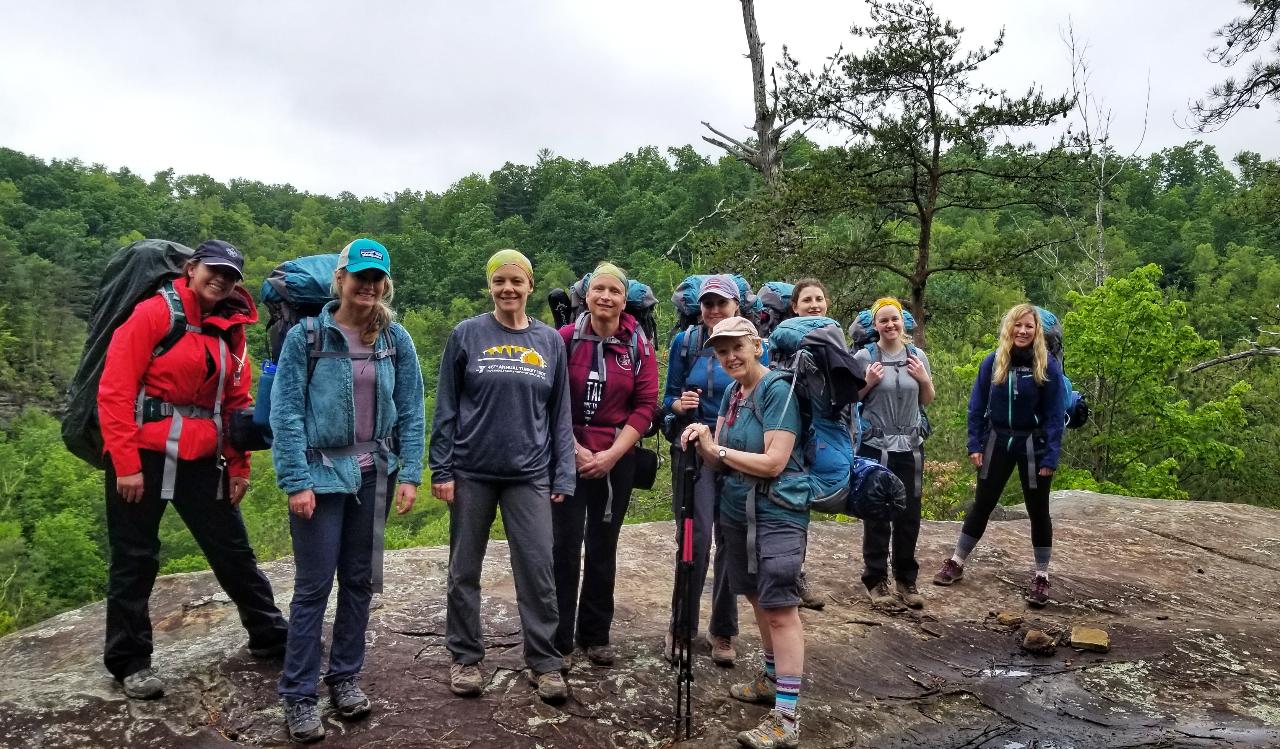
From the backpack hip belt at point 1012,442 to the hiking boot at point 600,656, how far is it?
10.6ft

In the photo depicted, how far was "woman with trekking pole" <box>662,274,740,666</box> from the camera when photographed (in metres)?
4.27

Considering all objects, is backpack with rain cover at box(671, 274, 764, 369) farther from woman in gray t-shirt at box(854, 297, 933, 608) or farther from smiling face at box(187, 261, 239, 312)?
smiling face at box(187, 261, 239, 312)

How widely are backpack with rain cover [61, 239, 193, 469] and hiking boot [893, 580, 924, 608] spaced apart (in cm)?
483

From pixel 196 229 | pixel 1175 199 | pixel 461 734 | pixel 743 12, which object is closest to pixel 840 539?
pixel 461 734

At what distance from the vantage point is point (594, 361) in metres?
4.14

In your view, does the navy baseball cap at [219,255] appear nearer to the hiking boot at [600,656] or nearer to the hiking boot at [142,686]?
the hiking boot at [142,686]

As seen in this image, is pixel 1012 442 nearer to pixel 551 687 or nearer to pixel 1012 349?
pixel 1012 349

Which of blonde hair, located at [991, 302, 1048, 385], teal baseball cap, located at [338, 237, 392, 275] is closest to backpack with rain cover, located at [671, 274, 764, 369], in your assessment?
teal baseball cap, located at [338, 237, 392, 275]

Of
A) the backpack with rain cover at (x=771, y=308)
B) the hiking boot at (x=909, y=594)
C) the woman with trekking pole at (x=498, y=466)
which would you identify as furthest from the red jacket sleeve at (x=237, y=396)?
the hiking boot at (x=909, y=594)

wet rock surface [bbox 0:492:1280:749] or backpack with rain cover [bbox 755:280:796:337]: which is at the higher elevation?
backpack with rain cover [bbox 755:280:796:337]

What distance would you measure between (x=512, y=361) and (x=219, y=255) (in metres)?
1.41

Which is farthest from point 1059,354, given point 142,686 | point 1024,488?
point 142,686

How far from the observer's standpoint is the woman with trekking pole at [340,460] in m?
3.30

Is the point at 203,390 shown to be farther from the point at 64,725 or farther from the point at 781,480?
the point at 781,480
